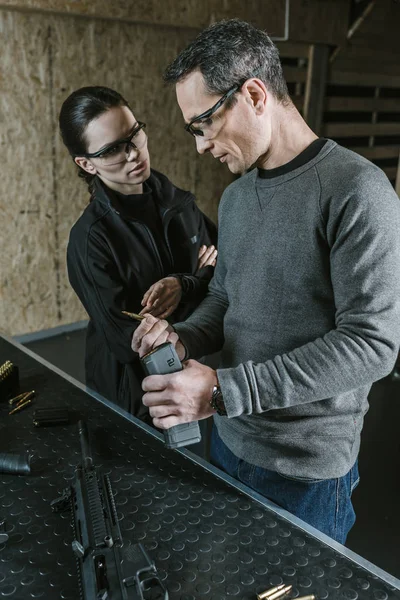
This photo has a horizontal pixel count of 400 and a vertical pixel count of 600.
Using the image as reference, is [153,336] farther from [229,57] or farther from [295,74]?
[295,74]

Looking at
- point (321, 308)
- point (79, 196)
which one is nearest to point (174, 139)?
point (79, 196)

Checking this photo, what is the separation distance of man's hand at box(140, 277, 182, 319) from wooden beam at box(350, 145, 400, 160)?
482 cm

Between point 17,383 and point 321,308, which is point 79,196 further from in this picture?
point 321,308

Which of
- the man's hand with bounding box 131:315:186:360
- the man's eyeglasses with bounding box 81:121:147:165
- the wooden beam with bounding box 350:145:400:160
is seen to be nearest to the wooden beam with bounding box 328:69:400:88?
the wooden beam with bounding box 350:145:400:160

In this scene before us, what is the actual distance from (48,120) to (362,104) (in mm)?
3559

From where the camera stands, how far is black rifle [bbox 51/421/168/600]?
35.1 inches

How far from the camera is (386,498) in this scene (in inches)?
102

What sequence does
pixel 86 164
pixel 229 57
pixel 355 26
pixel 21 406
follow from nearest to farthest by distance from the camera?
1. pixel 229 57
2. pixel 21 406
3. pixel 86 164
4. pixel 355 26

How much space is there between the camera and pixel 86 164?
1874 mm

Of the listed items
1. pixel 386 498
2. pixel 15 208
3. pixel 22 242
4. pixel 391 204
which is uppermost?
pixel 391 204

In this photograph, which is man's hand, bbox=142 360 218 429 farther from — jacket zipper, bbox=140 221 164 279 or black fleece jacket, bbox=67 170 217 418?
jacket zipper, bbox=140 221 164 279

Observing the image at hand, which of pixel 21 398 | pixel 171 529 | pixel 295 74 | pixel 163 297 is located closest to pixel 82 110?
pixel 163 297

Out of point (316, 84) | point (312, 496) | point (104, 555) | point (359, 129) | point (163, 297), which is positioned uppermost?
point (316, 84)

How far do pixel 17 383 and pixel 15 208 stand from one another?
2.69 m
